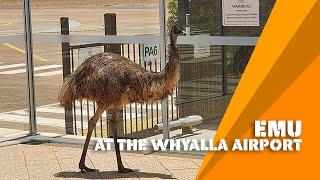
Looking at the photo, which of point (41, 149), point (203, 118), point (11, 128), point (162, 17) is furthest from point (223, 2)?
point (11, 128)

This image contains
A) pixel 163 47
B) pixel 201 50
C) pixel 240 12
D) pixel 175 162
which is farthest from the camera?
pixel 163 47

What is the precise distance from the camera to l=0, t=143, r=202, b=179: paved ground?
8.43 metres

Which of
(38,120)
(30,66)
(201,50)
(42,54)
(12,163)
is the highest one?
(201,50)

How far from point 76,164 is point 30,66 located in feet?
7.63

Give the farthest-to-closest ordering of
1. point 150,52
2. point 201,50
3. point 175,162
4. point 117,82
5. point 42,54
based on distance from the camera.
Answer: point 42,54
point 150,52
point 201,50
point 175,162
point 117,82

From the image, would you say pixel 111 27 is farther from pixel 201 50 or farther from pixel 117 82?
pixel 117 82

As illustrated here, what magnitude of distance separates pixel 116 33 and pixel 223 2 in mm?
1562

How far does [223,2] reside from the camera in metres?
9.19

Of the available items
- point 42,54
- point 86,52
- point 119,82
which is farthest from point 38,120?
point 119,82

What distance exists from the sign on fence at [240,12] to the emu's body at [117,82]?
112 cm

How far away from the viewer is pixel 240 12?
9.10 m

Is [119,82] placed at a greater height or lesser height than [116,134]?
greater

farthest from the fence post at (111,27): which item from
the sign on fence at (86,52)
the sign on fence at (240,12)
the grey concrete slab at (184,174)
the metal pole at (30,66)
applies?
the grey concrete slab at (184,174)

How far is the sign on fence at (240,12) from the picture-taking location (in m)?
9.00
